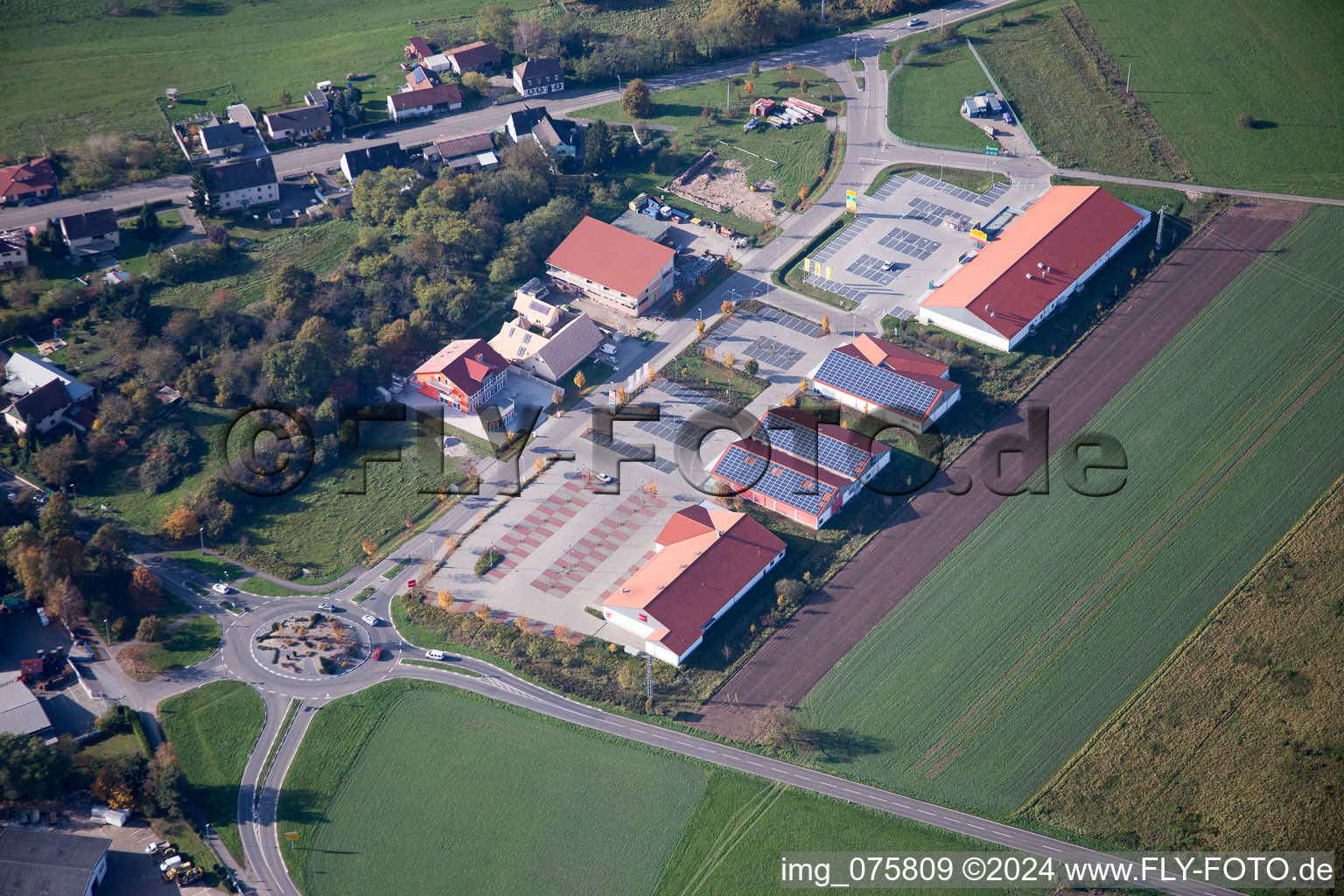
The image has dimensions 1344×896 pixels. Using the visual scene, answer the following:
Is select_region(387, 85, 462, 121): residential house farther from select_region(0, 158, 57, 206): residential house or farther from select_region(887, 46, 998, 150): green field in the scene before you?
select_region(887, 46, 998, 150): green field

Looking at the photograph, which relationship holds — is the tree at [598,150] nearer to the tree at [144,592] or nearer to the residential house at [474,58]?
the residential house at [474,58]

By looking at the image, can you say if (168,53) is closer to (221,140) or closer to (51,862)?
(221,140)

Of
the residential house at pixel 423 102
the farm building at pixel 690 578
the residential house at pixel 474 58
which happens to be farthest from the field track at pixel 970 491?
the residential house at pixel 474 58

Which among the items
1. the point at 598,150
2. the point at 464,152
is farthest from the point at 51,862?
the point at 598,150

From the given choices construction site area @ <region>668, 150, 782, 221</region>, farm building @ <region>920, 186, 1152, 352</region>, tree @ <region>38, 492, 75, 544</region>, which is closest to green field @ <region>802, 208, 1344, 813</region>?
farm building @ <region>920, 186, 1152, 352</region>

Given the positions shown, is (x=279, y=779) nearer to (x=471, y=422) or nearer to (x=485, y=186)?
(x=471, y=422)

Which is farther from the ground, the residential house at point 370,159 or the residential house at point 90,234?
the residential house at point 370,159
